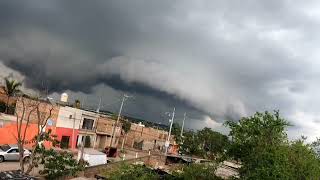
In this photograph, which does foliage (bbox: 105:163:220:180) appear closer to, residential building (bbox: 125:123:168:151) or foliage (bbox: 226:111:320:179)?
foliage (bbox: 226:111:320:179)

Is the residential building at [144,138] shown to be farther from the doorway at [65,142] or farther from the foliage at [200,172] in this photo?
the foliage at [200,172]

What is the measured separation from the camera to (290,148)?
121ft

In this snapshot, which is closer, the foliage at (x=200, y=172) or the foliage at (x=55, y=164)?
the foliage at (x=55, y=164)

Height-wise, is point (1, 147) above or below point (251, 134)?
below

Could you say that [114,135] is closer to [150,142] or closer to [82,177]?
[150,142]

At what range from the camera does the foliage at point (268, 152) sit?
111 feet

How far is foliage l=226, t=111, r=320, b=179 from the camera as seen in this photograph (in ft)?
111

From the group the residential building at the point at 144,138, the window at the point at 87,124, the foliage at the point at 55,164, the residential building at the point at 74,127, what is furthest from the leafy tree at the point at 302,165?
the residential building at the point at 144,138

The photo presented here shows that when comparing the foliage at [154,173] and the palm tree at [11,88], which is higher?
the palm tree at [11,88]

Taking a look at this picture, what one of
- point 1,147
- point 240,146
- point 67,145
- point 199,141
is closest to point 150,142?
point 199,141

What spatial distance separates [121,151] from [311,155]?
53.3 m

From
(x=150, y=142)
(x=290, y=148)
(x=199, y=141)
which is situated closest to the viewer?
(x=290, y=148)

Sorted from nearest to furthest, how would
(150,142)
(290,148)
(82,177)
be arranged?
(290,148) < (82,177) < (150,142)

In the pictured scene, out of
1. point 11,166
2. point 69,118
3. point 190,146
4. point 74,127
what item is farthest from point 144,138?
point 11,166
